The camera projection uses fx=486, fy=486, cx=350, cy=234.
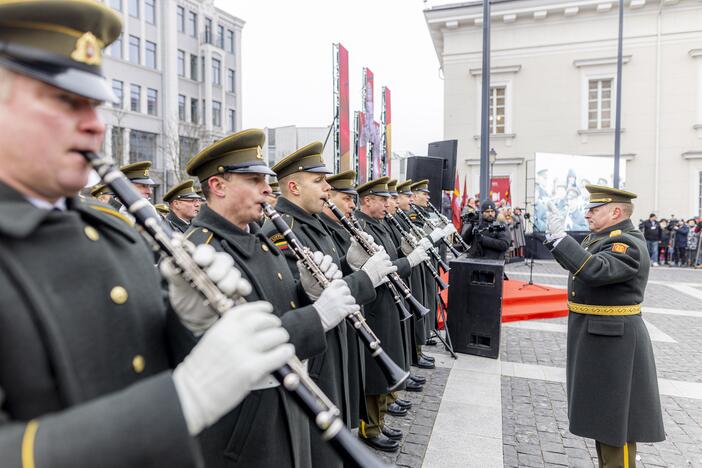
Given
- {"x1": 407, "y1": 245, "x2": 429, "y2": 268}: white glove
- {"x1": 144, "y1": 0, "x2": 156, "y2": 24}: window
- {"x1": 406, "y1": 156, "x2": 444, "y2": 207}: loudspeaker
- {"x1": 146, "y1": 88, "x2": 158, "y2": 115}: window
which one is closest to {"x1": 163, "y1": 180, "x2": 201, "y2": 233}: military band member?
{"x1": 407, "y1": 245, "x2": 429, "y2": 268}: white glove

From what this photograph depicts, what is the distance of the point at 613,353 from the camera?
398 centimetres

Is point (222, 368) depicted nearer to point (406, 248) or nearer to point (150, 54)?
point (406, 248)

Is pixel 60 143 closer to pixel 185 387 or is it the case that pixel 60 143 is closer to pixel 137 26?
pixel 185 387

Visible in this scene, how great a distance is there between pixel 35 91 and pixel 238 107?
168 feet

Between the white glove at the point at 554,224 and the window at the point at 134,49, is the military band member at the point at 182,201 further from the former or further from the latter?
the window at the point at 134,49

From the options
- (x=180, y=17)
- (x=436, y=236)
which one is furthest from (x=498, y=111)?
(x=180, y=17)

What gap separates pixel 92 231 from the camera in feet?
4.74

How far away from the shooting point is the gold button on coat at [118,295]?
55.5 inches

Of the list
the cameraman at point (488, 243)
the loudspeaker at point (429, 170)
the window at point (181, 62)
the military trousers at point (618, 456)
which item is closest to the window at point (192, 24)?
the window at point (181, 62)

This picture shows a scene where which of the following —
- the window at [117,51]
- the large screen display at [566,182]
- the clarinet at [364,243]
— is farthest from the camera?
the window at [117,51]

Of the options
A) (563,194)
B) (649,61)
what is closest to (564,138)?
(649,61)

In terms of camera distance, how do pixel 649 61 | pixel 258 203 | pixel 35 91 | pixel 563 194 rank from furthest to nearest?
pixel 649 61, pixel 563 194, pixel 258 203, pixel 35 91

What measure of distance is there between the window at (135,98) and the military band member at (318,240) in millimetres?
40149

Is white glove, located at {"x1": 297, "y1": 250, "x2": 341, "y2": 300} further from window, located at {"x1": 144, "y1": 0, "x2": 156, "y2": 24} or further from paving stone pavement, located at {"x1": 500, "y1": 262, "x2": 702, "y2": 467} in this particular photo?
window, located at {"x1": 144, "y1": 0, "x2": 156, "y2": 24}
